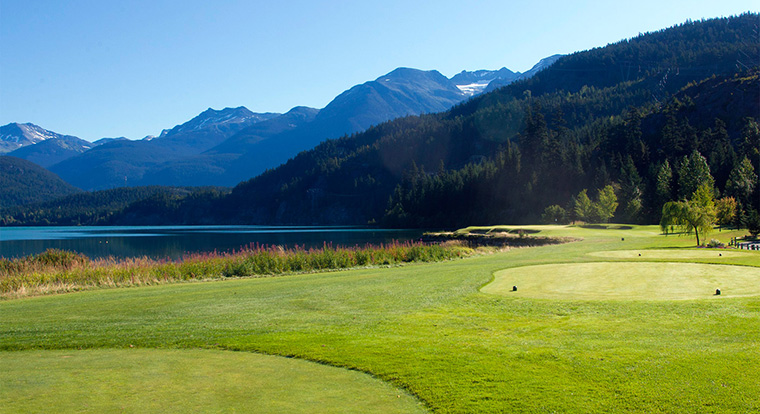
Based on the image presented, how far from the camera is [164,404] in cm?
707

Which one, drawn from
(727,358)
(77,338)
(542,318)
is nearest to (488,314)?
(542,318)

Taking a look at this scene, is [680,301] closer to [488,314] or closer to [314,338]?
[488,314]

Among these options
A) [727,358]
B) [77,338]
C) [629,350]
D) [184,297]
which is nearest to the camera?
[727,358]

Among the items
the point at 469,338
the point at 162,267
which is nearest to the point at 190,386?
the point at 469,338

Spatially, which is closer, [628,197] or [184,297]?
[184,297]

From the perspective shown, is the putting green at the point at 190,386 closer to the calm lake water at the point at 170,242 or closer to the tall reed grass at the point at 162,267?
the tall reed grass at the point at 162,267

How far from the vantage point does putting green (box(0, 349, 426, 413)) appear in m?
7.00

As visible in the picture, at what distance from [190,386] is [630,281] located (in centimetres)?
1467

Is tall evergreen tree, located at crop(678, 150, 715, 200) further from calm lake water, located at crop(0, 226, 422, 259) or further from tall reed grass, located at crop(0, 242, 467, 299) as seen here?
tall reed grass, located at crop(0, 242, 467, 299)

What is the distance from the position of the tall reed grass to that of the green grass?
22.3 ft

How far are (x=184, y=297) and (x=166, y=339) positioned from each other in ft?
25.1

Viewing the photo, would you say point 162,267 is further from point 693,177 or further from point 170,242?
point 693,177

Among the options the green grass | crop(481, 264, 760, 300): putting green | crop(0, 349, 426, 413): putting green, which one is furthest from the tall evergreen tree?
crop(0, 349, 426, 413): putting green

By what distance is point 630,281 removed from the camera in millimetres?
17266
